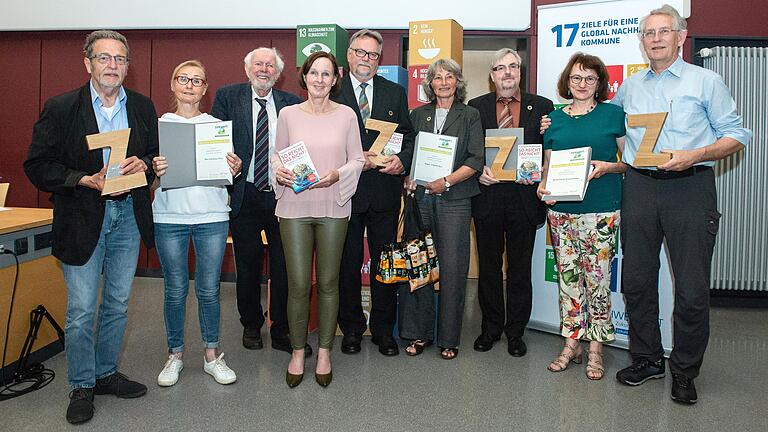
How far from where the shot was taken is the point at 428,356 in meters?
3.62

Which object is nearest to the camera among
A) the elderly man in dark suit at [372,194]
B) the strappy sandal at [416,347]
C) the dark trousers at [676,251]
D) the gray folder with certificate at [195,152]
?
the gray folder with certificate at [195,152]

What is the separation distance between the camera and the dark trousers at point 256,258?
11.6ft

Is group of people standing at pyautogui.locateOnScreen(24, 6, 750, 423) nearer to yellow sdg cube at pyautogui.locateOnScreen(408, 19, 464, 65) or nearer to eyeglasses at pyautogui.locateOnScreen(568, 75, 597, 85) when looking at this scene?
eyeglasses at pyautogui.locateOnScreen(568, 75, 597, 85)

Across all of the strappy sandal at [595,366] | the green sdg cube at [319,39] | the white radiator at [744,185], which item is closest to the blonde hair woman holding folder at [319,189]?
the green sdg cube at [319,39]

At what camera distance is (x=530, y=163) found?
3346 mm

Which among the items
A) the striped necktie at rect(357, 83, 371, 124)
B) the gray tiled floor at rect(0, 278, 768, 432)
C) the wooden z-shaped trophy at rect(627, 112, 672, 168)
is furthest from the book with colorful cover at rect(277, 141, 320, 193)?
the wooden z-shaped trophy at rect(627, 112, 672, 168)

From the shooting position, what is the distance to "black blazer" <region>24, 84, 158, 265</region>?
8.25 feet

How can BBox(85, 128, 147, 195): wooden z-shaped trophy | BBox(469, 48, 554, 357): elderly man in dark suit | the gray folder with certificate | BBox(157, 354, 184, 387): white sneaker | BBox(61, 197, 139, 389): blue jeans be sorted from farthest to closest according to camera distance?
1. BBox(469, 48, 554, 357): elderly man in dark suit
2. BBox(157, 354, 184, 387): white sneaker
3. the gray folder with certificate
4. BBox(61, 197, 139, 389): blue jeans
5. BBox(85, 128, 147, 195): wooden z-shaped trophy

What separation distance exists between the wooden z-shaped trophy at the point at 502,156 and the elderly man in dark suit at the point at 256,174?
129 centimetres

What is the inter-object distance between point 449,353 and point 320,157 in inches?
59.5

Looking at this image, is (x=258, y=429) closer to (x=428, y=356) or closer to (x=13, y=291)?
(x=428, y=356)

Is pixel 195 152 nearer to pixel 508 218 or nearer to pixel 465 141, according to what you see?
pixel 465 141

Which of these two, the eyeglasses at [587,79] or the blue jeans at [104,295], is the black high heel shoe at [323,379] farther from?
the eyeglasses at [587,79]

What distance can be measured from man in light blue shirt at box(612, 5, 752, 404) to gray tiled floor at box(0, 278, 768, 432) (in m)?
0.32
